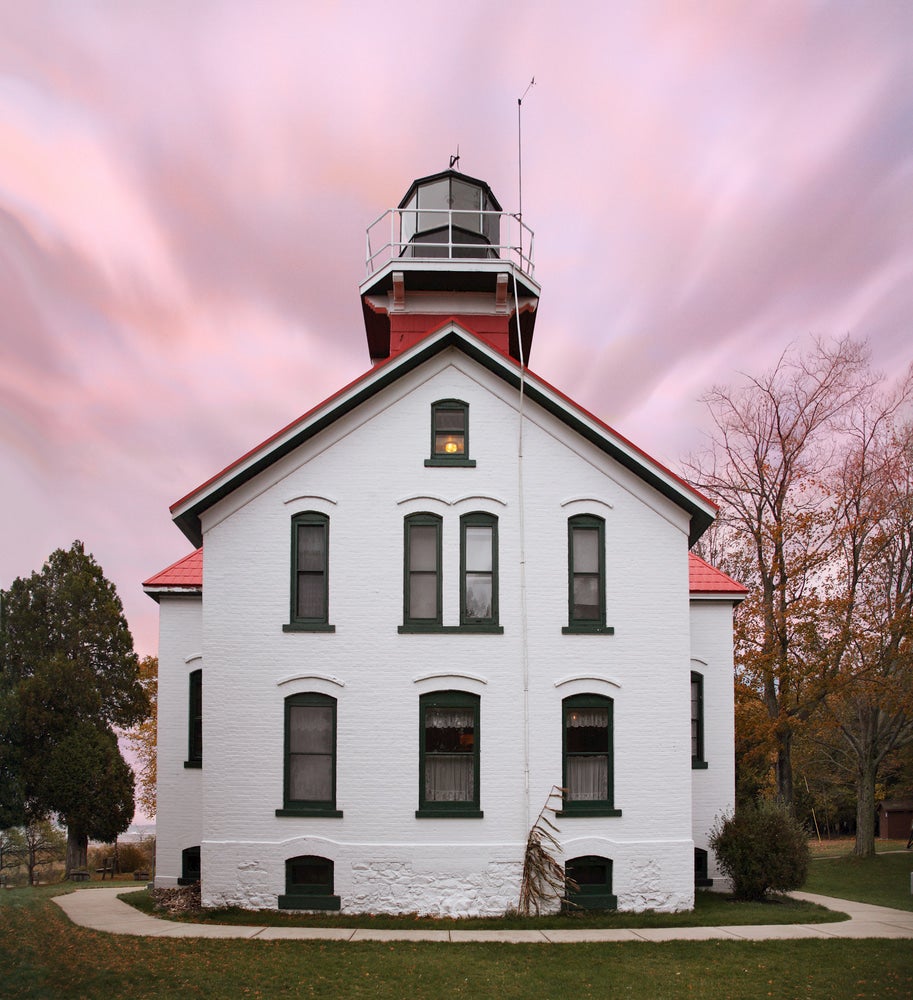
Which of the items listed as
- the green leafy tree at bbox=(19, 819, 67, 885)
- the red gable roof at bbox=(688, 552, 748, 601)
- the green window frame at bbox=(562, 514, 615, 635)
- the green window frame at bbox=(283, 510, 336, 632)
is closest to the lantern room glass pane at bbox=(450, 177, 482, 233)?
the green window frame at bbox=(562, 514, 615, 635)

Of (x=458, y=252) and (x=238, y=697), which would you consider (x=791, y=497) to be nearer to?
(x=458, y=252)

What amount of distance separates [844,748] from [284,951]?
26030 mm

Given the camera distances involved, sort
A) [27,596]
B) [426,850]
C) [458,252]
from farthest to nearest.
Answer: [27,596]
[458,252]
[426,850]

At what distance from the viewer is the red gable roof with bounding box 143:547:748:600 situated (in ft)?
66.0

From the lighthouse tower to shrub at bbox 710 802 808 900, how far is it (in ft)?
33.7

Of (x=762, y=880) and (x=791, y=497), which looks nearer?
(x=762, y=880)

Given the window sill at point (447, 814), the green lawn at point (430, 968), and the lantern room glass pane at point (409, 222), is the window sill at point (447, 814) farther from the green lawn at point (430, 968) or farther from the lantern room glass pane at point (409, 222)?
the lantern room glass pane at point (409, 222)

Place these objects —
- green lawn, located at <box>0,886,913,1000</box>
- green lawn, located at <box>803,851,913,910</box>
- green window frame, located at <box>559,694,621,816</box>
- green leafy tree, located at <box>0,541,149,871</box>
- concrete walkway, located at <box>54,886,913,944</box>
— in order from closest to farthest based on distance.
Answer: green lawn, located at <box>0,886,913,1000</box> → concrete walkway, located at <box>54,886,913,944</box> → green window frame, located at <box>559,694,621,816</box> → green lawn, located at <box>803,851,913,910</box> → green leafy tree, located at <box>0,541,149,871</box>

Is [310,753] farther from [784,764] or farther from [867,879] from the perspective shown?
[867,879]

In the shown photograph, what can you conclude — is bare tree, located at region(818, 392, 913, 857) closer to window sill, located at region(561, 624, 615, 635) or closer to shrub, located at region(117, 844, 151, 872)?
window sill, located at region(561, 624, 615, 635)

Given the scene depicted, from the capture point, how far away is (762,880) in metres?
17.8

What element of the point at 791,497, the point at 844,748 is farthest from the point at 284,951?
the point at 844,748

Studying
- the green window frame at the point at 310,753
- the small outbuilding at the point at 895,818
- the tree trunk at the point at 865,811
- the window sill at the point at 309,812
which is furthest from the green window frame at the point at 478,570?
the small outbuilding at the point at 895,818

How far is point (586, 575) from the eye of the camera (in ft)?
57.4
